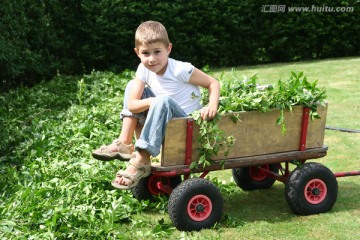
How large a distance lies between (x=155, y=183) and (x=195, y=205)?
0.69 metres

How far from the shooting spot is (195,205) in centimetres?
466

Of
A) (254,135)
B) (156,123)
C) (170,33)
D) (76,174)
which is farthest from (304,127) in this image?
(170,33)

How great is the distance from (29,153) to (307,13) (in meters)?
9.45

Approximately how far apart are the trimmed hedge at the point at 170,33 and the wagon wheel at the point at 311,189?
6.31 metres

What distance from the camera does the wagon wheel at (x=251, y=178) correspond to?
5.61 metres

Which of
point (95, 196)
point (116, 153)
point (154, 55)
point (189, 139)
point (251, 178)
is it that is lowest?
point (95, 196)

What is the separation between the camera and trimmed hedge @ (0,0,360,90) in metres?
11.2

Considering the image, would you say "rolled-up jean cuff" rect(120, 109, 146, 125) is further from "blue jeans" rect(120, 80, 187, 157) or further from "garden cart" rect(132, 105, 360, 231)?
"garden cart" rect(132, 105, 360, 231)

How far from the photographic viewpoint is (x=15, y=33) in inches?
412

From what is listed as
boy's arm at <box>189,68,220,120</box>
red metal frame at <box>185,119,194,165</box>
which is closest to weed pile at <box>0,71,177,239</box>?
red metal frame at <box>185,119,194,165</box>

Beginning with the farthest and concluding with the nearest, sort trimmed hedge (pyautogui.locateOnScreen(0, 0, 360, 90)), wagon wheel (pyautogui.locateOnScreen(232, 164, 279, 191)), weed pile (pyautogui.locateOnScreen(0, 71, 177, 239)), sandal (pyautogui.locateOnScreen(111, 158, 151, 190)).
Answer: trimmed hedge (pyautogui.locateOnScreen(0, 0, 360, 90)) < wagon wheel (pyautogui.locateOnScreen(232, 164, 279, 191)) < sandal (pyautogui.locateOnScreen(111, 158, 151, 190)) < weed pile (pyautogui.locateOnScreen(0, 71, 177, 239))

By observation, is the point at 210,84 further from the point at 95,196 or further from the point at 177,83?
the point at 95,196

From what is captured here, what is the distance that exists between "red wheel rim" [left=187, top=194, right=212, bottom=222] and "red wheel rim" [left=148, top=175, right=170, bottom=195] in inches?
24.2

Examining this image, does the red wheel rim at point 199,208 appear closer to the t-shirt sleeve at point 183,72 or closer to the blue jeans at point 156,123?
the blue jeans at point 156,123
